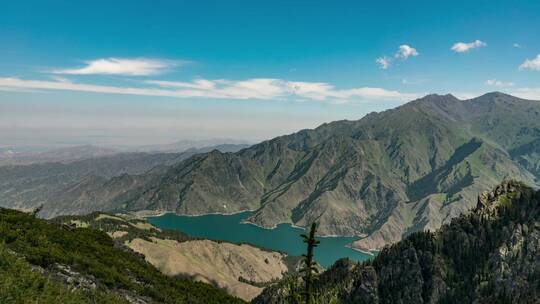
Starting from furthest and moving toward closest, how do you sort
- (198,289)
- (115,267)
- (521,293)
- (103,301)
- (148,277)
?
1. (521,293)
2. (198,289)
3. (148,277)
4. (115,267)
5. (103,301)

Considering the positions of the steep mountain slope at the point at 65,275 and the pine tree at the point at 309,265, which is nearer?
the pine tree at the point at 309,265

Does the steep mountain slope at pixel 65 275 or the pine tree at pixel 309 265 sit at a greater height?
the pine tree at pixel 309 265

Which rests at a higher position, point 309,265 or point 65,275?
point 309,265

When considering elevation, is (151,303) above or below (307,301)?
below

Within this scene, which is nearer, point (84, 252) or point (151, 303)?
point (151, 303)

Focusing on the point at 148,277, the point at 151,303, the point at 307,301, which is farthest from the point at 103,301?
the point at 307,301

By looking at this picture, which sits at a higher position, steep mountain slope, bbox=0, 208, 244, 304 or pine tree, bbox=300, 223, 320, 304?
pine tree, bbox=300, 223, 320, 304

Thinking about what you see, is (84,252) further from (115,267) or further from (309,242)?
(309,242)

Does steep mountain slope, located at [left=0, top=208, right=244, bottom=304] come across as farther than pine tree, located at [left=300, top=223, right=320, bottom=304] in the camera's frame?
Yes
